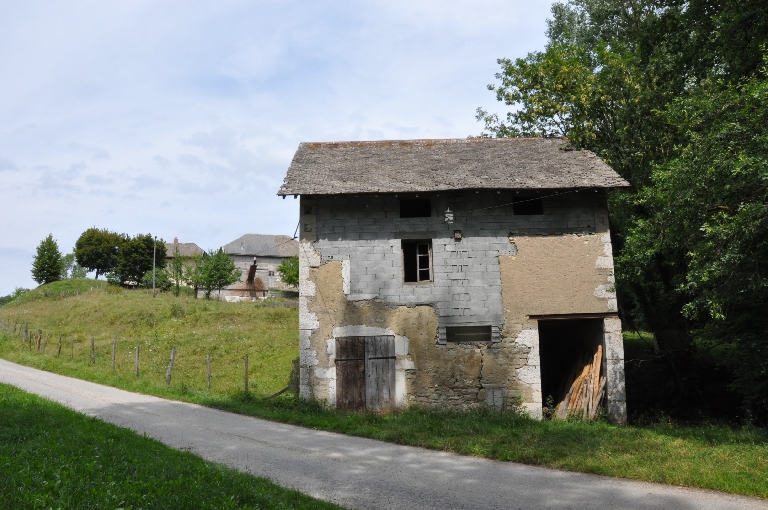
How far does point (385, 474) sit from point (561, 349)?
11.4 meters

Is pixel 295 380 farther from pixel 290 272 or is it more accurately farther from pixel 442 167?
pixel 290 272

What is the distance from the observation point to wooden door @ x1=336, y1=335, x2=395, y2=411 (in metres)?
14.5

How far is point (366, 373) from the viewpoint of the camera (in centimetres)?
1454

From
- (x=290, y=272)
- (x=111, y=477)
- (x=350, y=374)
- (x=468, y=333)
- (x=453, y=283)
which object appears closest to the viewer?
(x=111, y=477)

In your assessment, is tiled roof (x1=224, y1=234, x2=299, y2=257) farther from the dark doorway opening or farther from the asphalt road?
the asphalt road

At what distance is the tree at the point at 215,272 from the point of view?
42469 mm

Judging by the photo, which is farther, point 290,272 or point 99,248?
point 99,248

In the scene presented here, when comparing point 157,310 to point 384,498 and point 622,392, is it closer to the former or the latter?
point 622,392

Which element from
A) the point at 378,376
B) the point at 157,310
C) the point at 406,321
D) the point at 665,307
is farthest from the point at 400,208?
the point at 157,310

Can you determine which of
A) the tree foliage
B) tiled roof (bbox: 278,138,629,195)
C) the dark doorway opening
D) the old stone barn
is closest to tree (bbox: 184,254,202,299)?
the tree foliage

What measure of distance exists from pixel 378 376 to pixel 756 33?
12131 millimetres

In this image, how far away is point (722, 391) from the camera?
58.3ft

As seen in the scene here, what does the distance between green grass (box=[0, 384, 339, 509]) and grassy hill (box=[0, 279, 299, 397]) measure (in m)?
7.68

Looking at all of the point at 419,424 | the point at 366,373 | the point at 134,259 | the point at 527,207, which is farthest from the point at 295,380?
the point at 134,259
